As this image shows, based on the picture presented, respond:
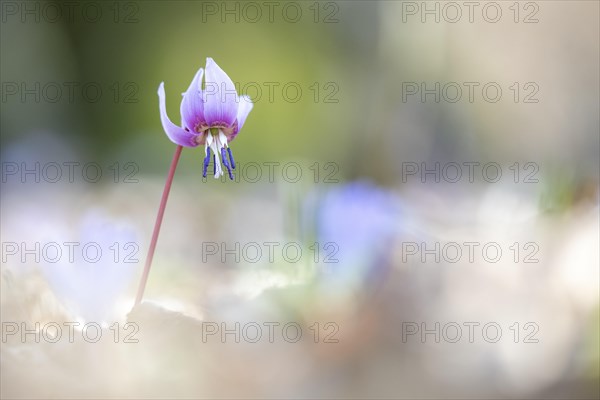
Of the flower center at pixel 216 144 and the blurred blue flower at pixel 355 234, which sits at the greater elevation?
the flower center at pixel 216 144

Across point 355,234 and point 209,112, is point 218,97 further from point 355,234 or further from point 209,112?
point 355,234

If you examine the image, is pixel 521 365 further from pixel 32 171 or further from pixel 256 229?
pixel 32 171

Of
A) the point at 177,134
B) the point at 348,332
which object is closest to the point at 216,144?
the point at 177,134

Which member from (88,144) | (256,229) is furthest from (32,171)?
(256,229)

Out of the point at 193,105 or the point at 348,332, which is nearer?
the point at 348,332

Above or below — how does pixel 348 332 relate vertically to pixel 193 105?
below

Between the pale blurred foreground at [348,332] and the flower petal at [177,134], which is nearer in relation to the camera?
the pale blurred foreground at [348,332]
